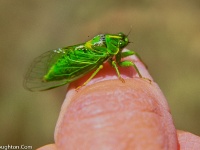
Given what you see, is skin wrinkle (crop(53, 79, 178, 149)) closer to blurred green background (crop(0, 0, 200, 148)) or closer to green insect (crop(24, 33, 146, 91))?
green insect (crop(24, 33, 146, 91))

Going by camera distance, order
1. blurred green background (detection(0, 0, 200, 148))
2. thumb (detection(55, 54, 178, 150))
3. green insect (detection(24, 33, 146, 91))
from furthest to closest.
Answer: blurred green background (detection(0, 0, 200, 148)), green insect (detection(24, 33, 146, 91)), thumb (detection(55, 54, 178, 150))

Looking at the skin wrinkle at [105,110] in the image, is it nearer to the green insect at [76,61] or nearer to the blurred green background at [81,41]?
the green insect at [76,61]

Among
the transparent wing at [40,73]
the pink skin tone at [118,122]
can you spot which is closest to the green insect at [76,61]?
the transparent wing at [40,73]

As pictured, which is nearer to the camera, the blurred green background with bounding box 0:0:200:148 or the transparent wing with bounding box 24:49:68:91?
the transparent wing with bounding box 24:49:68:91

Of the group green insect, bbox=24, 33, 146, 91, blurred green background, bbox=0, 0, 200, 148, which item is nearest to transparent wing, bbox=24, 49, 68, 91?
green insect, bbox=24, 33, 146, 91

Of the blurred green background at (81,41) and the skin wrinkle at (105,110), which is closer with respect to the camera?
the skin wrinkle at (105,110)

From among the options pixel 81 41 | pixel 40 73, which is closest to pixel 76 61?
pixel 40 73
